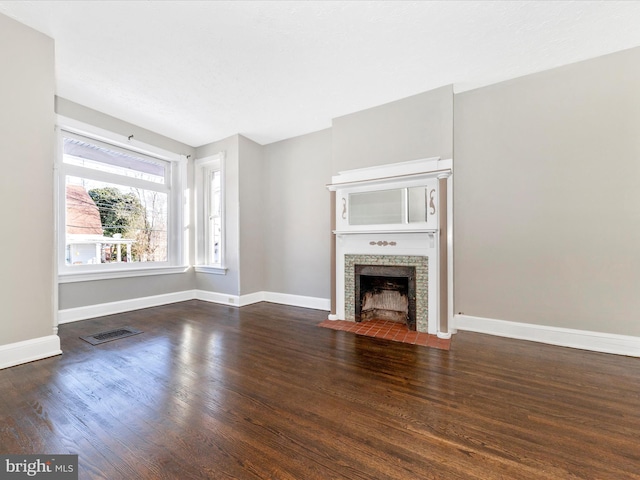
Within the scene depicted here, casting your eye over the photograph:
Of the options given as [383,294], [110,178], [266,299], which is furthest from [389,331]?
[110,178]

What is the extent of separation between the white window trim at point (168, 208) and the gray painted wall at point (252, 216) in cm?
118

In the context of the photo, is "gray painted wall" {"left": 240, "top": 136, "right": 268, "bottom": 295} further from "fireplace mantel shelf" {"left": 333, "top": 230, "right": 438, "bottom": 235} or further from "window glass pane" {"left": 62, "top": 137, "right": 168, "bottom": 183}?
"fireplace mantel shelf" {"left": 333, "top": 230, "right": 438, "bottom": 235}

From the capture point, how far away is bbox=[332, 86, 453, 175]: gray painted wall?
9.94 feet

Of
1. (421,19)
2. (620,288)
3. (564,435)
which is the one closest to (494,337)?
(620,288)

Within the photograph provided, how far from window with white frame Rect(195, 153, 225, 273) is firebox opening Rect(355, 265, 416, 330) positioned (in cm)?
274

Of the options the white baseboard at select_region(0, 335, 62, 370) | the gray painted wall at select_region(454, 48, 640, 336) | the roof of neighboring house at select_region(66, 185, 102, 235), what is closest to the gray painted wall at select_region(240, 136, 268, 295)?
the roof of neighboring house at select_region(66, 185, 102, 235)

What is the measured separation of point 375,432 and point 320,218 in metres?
3.14

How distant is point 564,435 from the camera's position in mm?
1424

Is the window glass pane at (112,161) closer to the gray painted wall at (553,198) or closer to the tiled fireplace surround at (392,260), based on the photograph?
the tiled fireplace surround at (392,260)

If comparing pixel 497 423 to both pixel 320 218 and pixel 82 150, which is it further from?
pixel 82 150

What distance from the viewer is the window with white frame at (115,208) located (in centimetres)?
350

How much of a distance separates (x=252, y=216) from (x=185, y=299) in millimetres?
1966

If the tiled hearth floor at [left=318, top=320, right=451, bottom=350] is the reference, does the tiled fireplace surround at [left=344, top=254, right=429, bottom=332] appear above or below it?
above

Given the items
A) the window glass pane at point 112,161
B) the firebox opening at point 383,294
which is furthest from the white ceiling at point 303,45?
the firebox opening at point 383,294
